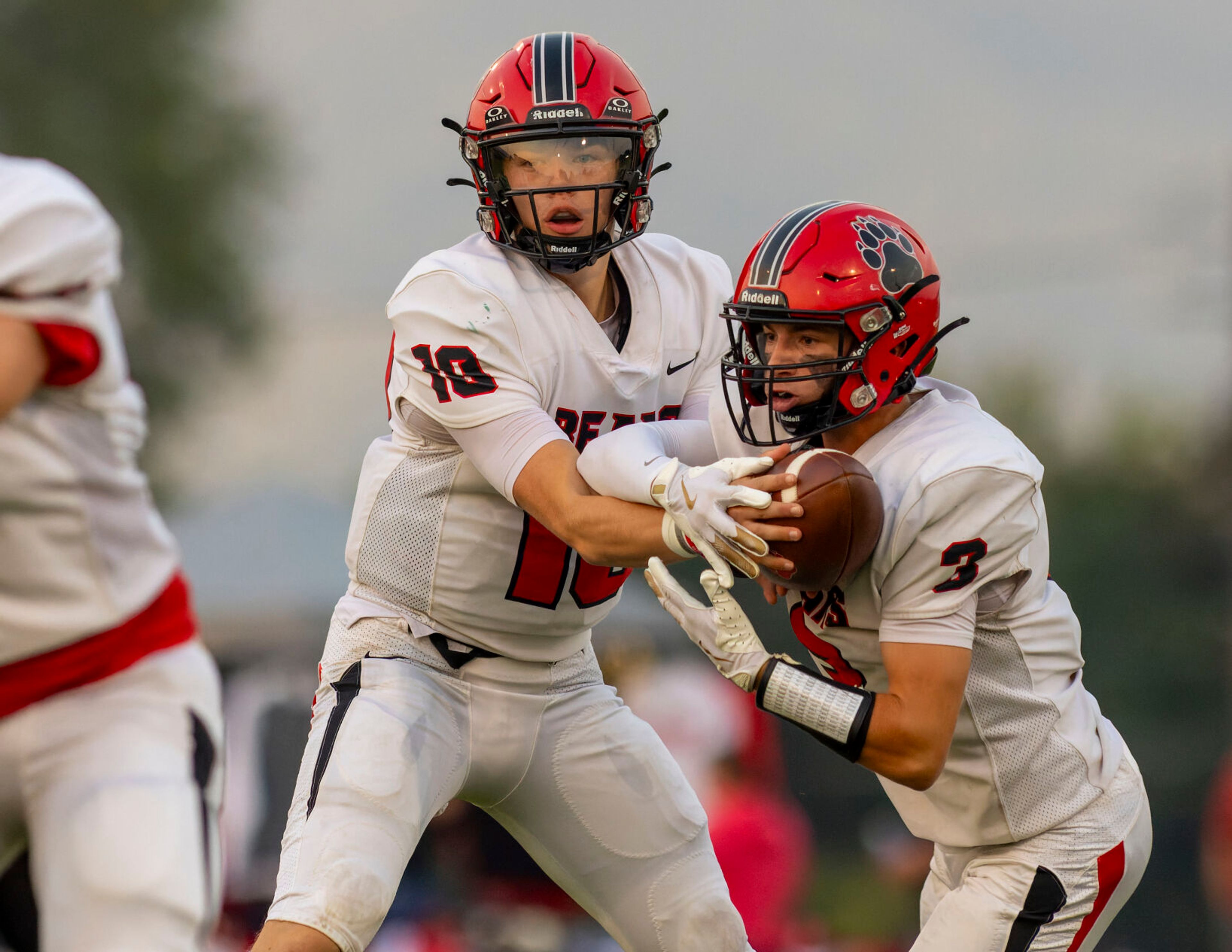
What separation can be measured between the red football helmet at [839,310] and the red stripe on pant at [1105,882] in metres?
1.06

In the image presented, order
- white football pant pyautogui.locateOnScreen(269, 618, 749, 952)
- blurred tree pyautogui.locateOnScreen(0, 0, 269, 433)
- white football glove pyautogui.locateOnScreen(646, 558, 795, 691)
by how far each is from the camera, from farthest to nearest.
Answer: blurred tree pyautogui.locateOnScreen(0, 0, 269, 433), white football pant pyautogui.locateOnScreen(269, 618, 749, 952), white football glove pyautogui.locateOnScreen(646, 558, 795, 691)

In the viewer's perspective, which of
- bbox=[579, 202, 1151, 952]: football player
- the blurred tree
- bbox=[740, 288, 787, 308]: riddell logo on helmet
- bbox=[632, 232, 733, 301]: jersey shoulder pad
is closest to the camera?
bbox=[579, 202, 1151, 952]: football player

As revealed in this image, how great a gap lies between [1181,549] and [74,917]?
28.3 ft

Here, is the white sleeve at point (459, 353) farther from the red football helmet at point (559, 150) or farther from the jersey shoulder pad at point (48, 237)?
the jersey shoulder pad at point (48, 237)

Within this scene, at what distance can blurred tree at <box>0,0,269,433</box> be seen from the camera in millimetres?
12555

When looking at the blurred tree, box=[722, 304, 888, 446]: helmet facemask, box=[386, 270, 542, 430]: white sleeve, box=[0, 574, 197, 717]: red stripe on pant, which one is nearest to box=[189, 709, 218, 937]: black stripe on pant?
box=[0, 574, 197, 717]: red stripe on pant

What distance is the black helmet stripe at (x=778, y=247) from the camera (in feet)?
10.4

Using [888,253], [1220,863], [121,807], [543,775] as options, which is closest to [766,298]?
[888,253]

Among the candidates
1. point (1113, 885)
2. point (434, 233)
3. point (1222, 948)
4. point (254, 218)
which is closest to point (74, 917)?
point (1113, 885)

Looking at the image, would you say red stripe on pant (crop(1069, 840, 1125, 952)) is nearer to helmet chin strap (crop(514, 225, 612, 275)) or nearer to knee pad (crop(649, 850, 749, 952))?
knee pad (crop(649, 850, 749, 952))

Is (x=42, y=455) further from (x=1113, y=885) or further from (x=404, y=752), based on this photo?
(x=1113, y=885)

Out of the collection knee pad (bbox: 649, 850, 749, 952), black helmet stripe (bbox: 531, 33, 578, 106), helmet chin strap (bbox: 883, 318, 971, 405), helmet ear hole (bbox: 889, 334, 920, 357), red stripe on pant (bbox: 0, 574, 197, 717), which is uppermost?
black helmet stripe (bbox: 531, 33, 578, 106)

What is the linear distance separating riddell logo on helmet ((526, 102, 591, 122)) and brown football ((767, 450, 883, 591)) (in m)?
1.05

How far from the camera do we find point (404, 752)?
10.7 feet
